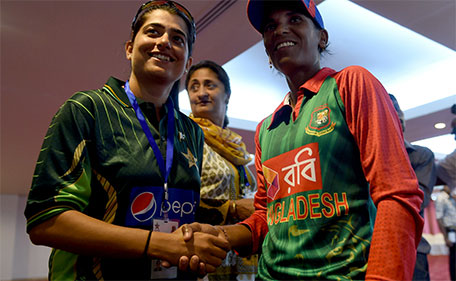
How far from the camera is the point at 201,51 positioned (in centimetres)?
431

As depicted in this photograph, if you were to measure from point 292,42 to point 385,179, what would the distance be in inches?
23.6

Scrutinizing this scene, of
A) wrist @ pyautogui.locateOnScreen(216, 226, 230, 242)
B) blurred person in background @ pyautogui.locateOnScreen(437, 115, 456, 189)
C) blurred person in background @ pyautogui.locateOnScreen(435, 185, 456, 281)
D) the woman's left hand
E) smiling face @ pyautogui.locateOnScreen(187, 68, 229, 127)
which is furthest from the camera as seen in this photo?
blurred person in background @ pyautogui.locateOnScreen(435, 185, 456, 281)

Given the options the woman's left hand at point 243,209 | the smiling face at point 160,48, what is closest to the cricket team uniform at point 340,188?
the smiling face at point 160,48

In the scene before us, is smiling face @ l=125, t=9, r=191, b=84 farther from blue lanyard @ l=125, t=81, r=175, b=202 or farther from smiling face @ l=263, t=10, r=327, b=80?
smiling face @ l=263, t=10, r=327, b=80

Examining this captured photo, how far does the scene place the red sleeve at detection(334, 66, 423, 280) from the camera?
0.90m

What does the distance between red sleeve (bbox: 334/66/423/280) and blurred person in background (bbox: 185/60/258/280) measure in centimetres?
103

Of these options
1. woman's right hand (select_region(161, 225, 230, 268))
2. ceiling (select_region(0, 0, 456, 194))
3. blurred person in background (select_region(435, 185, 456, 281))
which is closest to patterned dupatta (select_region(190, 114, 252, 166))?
ceiling (select_region(0, 0, 456, 194))

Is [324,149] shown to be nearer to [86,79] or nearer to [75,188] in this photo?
[75,188]

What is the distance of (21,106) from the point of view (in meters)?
6.02

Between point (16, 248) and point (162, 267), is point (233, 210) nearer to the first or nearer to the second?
point (162, 267)

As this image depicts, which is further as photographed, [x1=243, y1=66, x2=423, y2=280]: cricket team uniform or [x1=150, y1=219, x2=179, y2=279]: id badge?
[x1=150, y1=219, x2=179, y2=279]: id badge

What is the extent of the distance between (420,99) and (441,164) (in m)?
4.72

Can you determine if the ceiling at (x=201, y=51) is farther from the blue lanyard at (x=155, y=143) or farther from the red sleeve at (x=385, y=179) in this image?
the red sleeve at (x=385, y=179)

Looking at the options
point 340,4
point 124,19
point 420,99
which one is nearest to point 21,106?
point 124,19
